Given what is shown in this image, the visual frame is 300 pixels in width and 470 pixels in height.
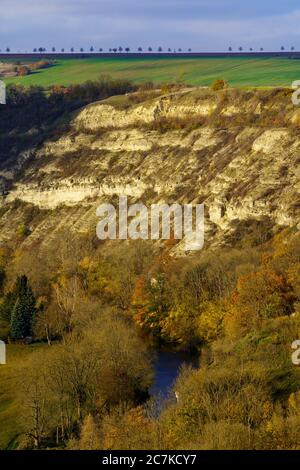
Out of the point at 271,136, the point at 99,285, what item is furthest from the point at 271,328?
the point at 271,136

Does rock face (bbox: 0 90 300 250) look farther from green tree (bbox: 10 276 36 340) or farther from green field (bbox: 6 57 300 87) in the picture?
green field (bbox: 6 57 300 87)

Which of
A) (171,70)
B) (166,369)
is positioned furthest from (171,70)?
(166,369)

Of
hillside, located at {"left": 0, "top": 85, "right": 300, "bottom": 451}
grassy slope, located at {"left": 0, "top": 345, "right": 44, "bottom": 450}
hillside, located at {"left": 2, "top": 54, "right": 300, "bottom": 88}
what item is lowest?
grassy slope, located at {"left": 0, "top": 345, "right": 44, "bottom": 450}

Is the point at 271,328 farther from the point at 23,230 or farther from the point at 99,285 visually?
the point at 23,230

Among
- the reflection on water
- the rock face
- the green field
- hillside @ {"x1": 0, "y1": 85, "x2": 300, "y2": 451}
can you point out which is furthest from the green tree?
the green field

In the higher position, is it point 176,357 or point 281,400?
point 281,400
